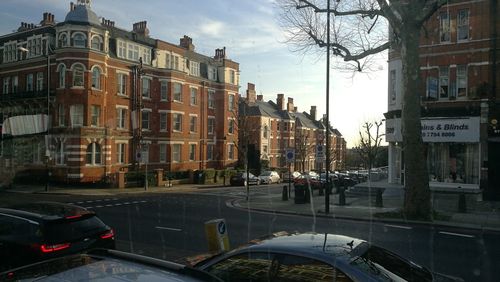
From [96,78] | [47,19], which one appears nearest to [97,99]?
[96,78]

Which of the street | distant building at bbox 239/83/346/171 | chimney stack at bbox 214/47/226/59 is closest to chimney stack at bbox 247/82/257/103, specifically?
distant building at bbox 239/83/346/171

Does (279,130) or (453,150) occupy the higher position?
(279,130)

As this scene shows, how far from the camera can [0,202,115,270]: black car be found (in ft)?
26.2

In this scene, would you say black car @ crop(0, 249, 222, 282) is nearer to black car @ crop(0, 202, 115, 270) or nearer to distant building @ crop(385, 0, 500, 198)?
black car @ crop(0, 202, 115, 270)

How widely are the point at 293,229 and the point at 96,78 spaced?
29577mm

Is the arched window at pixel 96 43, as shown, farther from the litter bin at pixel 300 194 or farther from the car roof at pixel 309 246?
the car roof at pixel 309 246

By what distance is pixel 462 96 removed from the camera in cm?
2795

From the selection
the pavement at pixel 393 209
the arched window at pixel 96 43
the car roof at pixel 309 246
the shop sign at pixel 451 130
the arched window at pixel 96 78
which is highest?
the arched window at pixel 96 43

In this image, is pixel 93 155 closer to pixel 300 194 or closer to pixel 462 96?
pixel 300 194

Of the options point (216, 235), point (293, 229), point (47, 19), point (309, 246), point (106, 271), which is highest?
point (47, 19)

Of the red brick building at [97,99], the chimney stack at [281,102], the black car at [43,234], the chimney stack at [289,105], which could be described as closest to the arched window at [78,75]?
the red brick building at [97,99]

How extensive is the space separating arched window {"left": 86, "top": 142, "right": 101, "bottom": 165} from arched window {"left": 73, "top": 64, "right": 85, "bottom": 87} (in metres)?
5.15

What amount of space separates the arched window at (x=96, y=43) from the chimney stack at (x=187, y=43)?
1564cm

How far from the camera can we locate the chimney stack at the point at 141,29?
49812 mm
